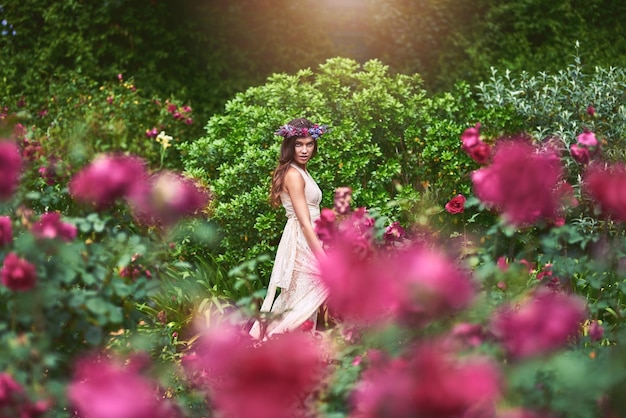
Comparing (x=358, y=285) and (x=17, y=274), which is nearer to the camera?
(x=358, y=285)

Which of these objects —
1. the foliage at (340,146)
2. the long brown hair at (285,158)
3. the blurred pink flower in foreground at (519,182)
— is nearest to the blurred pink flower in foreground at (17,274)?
the blurred pink flower in foreground at (519,182)

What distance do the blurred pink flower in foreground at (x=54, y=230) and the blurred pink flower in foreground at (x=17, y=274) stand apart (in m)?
0.11

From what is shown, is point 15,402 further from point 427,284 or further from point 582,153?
point 582,153

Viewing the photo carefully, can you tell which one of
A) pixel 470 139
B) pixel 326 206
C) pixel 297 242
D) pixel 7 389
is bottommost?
pixel 7 389

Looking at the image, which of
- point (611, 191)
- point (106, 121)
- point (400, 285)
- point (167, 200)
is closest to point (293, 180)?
point (167, 200)

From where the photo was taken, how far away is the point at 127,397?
1.28 metres

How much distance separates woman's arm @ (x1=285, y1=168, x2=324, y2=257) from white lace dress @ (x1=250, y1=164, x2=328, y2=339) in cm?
8

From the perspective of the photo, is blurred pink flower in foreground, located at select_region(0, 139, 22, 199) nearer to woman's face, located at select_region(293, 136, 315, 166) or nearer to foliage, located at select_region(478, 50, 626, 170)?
woman's face, located at select_region(293, 136, 315, 166)

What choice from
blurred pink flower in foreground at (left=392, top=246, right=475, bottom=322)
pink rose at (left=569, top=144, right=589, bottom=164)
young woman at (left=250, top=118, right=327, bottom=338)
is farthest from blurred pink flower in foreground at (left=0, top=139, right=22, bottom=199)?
young woman at (left=250, top=118, right=327, bottom=338)

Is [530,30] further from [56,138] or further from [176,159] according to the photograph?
[56,138]

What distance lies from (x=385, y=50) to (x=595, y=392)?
7663 millimetres

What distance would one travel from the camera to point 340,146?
5367 mm

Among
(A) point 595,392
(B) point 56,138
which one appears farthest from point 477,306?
(B) point 56,138

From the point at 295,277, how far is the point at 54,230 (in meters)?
2.40
